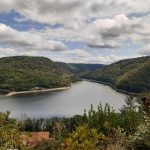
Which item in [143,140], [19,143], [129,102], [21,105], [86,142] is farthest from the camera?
[21,105]

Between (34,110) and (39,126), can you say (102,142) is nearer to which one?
(39,126)

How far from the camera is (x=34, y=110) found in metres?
167

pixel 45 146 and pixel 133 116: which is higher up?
pixel 133 116

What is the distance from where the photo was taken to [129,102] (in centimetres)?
10156

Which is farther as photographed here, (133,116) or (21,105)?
(21,105)

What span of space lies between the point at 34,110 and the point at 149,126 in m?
149

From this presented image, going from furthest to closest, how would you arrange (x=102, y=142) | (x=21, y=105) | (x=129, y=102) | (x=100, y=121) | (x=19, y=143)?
(x=21, y=105)
(x=129, y=102)
(x=100, y=121)
(x=102, y=142)
(x=19, y=143)

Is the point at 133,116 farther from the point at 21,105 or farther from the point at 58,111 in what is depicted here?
the point at 21,105

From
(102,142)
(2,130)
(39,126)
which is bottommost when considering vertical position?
(39,126)

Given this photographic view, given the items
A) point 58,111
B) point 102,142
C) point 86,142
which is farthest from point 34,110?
point 86,142

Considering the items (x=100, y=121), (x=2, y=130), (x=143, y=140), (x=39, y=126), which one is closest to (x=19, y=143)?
(x=2, y=130)

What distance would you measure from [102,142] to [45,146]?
28.2m

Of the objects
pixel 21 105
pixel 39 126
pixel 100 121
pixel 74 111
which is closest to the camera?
pixel 100 121

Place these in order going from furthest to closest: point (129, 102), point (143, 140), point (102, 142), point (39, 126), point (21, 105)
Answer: point (21, 105) < point (39, 126) < point (129, 102) < point (102, 142) < point (143, 140)
